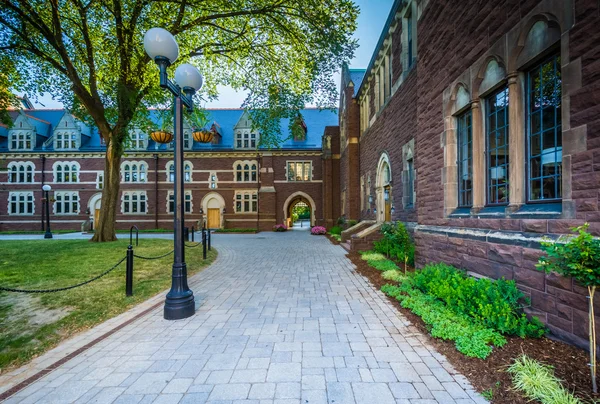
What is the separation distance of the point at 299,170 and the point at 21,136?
93.2ft

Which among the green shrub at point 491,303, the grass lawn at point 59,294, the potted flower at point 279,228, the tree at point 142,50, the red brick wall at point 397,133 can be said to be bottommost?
the potted flower at point 279,228

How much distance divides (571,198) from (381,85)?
10.8 meters

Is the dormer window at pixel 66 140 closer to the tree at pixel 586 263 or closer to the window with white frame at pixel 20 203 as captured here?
the window with white frame at pixel 20 203

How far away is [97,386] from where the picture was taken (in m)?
2.70

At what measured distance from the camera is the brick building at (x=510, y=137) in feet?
9.43

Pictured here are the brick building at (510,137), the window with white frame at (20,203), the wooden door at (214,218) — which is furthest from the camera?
the window with white frame at (20,203)

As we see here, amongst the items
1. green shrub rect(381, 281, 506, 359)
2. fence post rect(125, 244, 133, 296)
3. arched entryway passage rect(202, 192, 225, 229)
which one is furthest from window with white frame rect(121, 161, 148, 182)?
green shrub rect(381, 281, 506, 359)

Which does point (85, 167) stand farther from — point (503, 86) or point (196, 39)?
point (503, 86)

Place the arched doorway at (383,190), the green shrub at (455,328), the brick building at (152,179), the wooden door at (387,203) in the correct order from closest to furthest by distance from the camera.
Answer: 1. the green shrub at (455,328)
2. the arched doorway at (383,190)
3. the wooden door at (387,203)
4. the brick building at (152,179)

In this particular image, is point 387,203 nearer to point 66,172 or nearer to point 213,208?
point 213,208

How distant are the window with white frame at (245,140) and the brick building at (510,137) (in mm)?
21917

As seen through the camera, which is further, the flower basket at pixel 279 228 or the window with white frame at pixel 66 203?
the window with white frame at pixel 66 203

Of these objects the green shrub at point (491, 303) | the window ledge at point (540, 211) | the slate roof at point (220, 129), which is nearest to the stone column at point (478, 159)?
the window ledge at point (540, 211)

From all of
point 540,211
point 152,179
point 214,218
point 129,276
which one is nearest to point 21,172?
point 152,179
